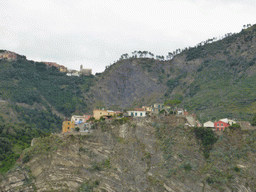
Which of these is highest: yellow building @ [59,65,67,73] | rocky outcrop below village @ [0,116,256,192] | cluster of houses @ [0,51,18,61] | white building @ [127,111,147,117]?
cluster of houses @ [0,51,18,61]

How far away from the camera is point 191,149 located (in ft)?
172

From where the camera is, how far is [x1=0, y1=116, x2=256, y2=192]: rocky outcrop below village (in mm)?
49562

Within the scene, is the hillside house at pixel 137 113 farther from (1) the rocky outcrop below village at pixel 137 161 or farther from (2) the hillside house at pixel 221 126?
(2) the hillside house at pixel 221 126

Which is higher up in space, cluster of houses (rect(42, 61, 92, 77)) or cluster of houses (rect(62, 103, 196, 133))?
cluster of houses (rect(42, 61, 92, 77))

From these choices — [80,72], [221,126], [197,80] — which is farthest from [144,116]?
[80,72]

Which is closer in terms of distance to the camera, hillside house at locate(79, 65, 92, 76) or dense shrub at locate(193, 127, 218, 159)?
dense shrub at locate(193, 127, 218, 159)

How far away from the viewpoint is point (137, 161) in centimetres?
5344

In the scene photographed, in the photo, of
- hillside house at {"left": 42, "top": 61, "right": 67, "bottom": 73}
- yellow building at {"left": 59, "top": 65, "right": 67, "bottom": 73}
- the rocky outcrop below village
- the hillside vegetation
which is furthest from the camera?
yellow building at {"left": 59, "top": 65, "right": 67, "bottom": 73}

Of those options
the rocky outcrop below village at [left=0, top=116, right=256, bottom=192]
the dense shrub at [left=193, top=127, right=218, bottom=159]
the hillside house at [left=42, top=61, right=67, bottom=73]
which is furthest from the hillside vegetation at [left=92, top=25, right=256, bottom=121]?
the rocky outcrop below village at [left=0, top=116, right=256, bottom=192]

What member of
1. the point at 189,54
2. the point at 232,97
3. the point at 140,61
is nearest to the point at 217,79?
the point at 232,97

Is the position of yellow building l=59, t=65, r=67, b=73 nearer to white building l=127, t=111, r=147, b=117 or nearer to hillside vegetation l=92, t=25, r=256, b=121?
hillside vegetation l=92, t=25, r=256, b=121

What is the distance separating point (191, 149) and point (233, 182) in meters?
7.46

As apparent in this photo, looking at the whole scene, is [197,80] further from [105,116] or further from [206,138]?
[206,138]

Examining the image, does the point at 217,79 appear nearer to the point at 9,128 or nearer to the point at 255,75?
the point at 255,75
